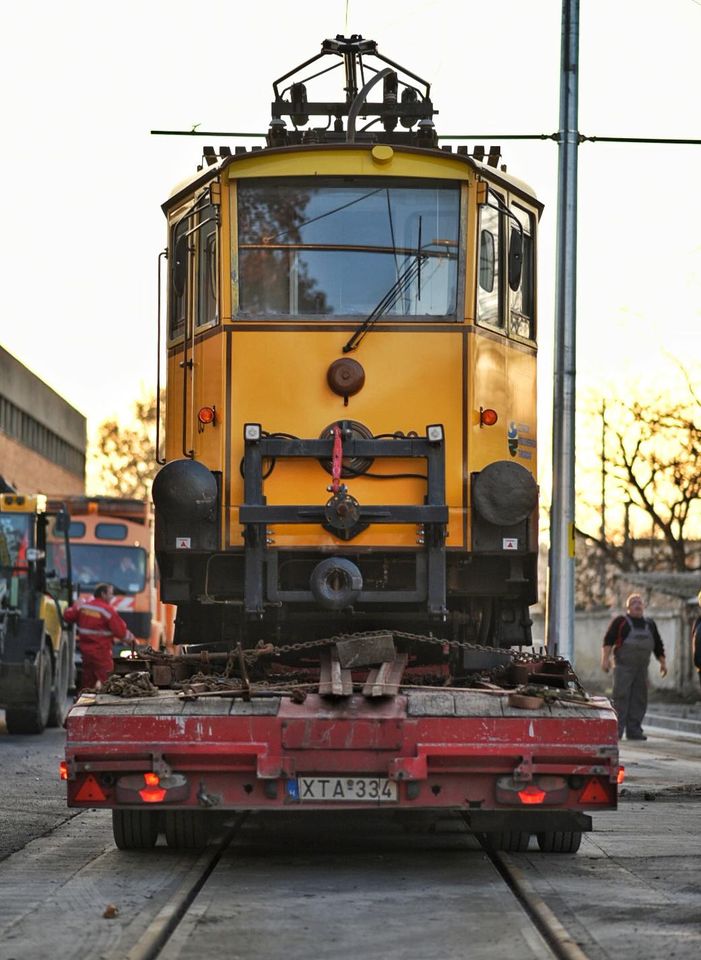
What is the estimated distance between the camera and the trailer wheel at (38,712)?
2377 cm

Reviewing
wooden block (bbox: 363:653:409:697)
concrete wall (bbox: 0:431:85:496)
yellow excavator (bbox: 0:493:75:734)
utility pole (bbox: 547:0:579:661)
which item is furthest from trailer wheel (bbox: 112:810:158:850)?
concrete wall (bbox: 0:431:85:496)

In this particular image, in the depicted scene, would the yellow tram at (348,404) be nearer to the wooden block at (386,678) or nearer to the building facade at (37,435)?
the wooden block at (386,678)

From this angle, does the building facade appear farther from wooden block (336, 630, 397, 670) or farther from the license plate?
the license plate

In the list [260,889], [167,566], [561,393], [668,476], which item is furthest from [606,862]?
[668,476]

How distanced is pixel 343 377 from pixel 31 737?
42.9ft

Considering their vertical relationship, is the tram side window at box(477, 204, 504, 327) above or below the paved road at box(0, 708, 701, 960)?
above

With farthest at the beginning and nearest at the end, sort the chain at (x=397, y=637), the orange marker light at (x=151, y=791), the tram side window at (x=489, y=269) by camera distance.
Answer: the tram side window at (x=489, y=269), the chain at (x=397, y=637), the orange marker light at (x=151, y=791)

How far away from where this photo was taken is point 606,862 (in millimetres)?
11570

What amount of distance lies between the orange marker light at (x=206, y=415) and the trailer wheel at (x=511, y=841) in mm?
3012

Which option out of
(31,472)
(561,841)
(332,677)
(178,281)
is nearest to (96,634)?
(178,281)

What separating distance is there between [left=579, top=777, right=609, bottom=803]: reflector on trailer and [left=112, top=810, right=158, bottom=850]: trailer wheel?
100 inches

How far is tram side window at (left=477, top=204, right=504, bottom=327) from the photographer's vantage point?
12227 millimetres

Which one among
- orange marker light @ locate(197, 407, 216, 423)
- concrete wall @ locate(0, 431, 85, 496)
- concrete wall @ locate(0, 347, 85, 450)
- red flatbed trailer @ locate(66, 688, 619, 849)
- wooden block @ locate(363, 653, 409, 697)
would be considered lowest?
red flatbed trailer @ locate(66, 688, 619, 849)

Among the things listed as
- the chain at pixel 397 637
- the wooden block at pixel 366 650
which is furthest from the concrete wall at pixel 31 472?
the wooden block at pixel 366 650
